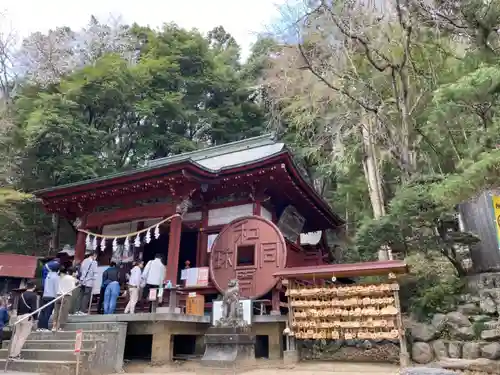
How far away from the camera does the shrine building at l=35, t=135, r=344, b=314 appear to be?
416 inches

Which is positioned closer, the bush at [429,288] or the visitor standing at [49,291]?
the bush at [429,288]

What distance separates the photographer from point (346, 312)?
8852 millimetres

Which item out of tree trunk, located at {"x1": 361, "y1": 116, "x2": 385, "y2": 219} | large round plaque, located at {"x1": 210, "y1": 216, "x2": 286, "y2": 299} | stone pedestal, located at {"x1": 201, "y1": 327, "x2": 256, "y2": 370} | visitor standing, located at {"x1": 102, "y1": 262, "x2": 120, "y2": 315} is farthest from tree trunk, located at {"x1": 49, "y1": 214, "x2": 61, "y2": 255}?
tree trunk, located at {"x1": 361, "y1": 116, "x2": 385, "y2": 219}

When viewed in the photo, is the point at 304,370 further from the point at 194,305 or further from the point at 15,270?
the point at 15,270

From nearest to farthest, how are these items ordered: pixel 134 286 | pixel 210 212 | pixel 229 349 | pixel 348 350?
pixel 229 349 < pixel 348 350 < pixel 134 286 < pixel 210 212

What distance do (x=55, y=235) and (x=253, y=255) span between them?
12530 millimetres

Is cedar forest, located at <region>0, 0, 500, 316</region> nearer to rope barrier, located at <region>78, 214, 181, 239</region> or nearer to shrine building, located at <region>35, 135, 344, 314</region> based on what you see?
shrine building, located at <region>35, 135, 344, 314</region>

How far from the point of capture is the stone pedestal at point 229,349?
8156 millimetres

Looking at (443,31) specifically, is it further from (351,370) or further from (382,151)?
(351,370)

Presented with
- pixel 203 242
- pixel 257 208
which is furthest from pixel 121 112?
pixel 257 208

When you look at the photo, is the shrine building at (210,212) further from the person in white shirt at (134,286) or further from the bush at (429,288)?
the bush at (429,288)

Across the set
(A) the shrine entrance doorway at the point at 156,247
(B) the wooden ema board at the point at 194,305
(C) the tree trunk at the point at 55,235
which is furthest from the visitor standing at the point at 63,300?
(C) the tree trunk at the point at 55,235

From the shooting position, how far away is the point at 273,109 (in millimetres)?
19828

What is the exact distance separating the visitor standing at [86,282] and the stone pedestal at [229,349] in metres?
4.12
